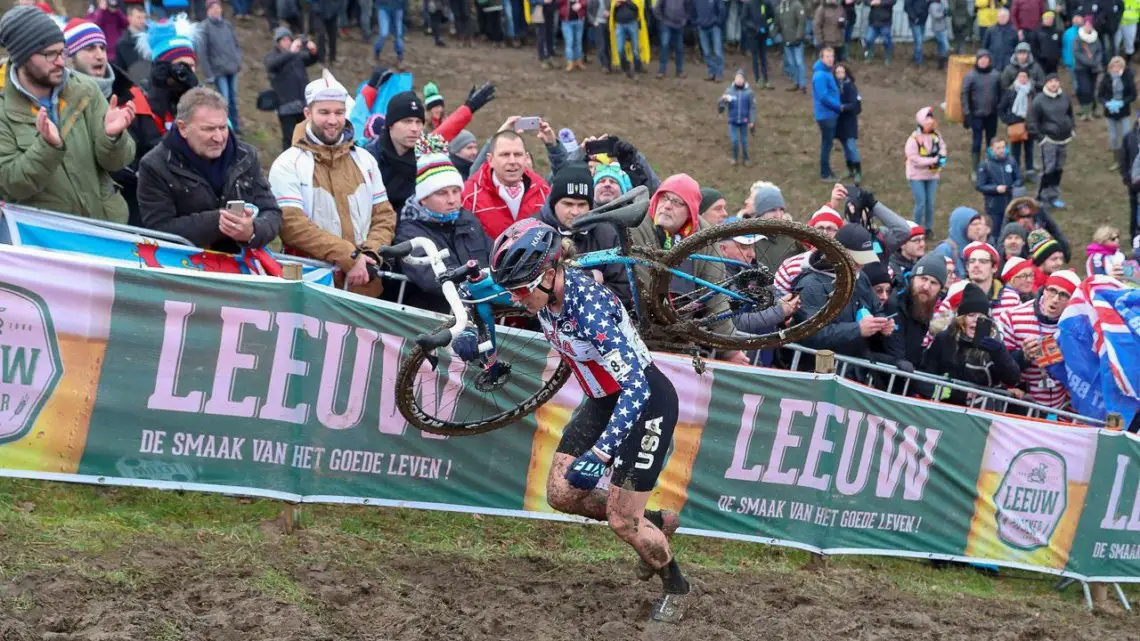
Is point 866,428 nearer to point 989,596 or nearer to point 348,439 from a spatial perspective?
point 989,596

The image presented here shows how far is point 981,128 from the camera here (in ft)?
76.8

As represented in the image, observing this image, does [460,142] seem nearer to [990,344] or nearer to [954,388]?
[954,388]

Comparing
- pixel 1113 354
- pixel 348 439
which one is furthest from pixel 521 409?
pixel 1113 354

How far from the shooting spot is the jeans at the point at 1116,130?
78.2 feet

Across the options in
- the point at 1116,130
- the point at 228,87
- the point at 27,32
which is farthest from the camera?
the point at 1116,130

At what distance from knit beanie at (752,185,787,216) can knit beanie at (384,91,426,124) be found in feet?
9.84

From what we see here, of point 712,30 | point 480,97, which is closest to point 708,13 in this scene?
point 712,30

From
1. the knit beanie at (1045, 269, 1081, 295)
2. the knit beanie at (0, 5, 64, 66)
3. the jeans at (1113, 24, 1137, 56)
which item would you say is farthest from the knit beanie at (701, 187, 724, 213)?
the jeans at (1113, 24, 1137, 56)

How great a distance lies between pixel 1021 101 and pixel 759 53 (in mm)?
6731

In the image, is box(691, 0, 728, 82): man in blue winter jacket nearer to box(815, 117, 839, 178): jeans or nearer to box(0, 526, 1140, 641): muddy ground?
box(815, 117, 839, 178): jeans

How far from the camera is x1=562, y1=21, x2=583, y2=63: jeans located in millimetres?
26891

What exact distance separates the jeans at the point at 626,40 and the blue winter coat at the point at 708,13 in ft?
4.29

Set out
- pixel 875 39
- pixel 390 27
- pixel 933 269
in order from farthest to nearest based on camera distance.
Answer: pixel 875 39 < pixel 390 27 < pixel 933 269

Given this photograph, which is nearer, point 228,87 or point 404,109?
point 404,109
